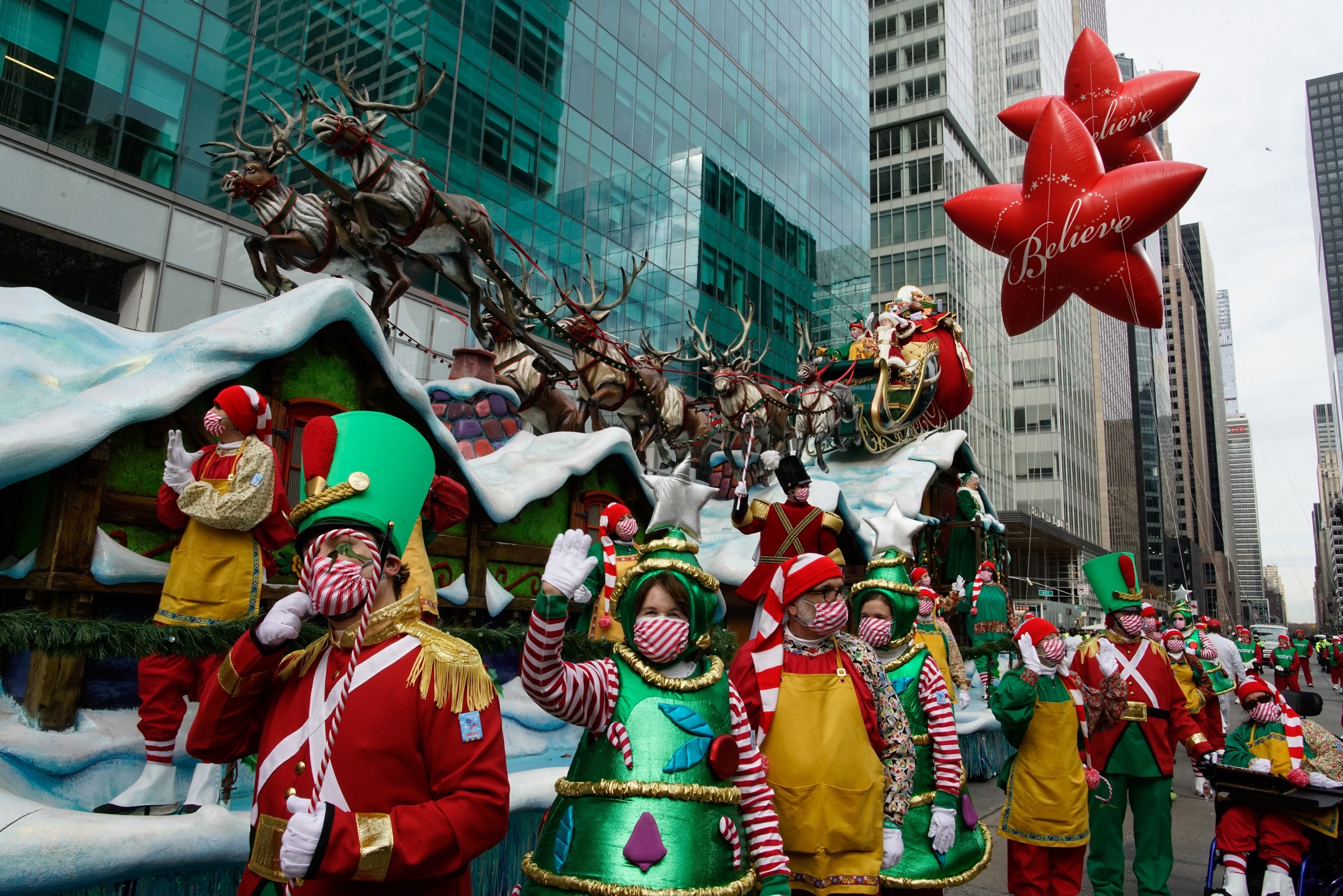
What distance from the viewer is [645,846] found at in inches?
107

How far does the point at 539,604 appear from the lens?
106 inches

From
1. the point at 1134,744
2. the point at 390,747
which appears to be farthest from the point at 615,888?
the point at 1134,744

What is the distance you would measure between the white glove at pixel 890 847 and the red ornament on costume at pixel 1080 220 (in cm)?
744

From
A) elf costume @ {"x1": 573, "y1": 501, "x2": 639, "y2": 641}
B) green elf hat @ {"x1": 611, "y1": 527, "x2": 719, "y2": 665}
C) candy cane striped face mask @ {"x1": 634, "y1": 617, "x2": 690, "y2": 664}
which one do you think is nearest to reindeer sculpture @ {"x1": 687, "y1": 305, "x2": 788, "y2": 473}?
elf costume @ {"x1": 573, "y1": 501, "x2": 639, "y2": 641}

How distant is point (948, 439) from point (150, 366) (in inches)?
536

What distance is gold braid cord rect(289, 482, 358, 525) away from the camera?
7.52ft

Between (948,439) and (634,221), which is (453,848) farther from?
(634,221)

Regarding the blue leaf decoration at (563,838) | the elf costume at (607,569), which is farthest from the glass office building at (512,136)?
the blue leaf decoration at (563,838)

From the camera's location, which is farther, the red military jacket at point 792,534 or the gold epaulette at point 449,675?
the red military jacket at point 792,534

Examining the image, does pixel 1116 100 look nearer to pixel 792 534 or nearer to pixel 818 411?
pixel 818 411

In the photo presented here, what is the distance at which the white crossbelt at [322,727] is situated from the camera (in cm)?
215

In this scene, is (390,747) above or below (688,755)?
above

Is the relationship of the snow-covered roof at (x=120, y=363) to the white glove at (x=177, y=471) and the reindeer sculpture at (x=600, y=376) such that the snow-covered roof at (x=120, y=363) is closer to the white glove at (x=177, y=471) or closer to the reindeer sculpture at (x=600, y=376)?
the white glove at (x=177, y=471)

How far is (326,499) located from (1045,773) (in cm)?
482
